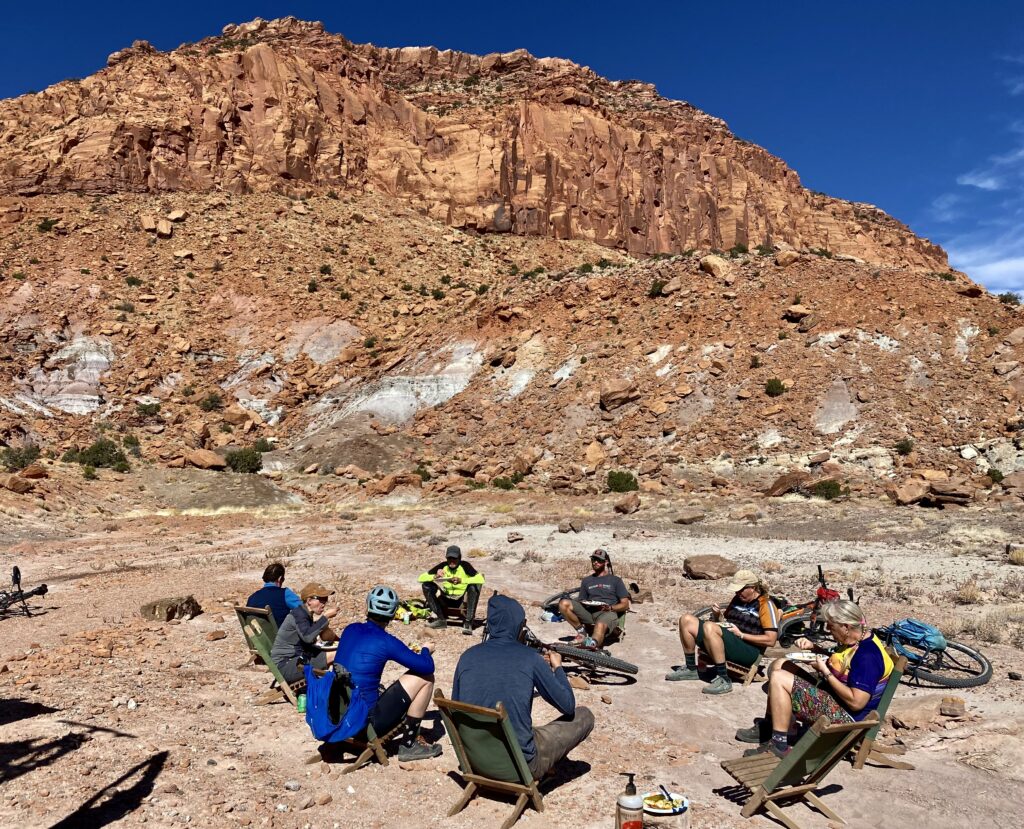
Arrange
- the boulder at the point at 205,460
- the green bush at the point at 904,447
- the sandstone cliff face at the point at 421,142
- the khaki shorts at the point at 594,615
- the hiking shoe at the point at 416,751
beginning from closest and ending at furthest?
the hiking shoe at the point at 416,751 < the khaki shorts at the point at 594,615 < the green bush at the point at 904,447 < the boulder at the point at 205,460 < the sandstone cliff face at the point at 421,142

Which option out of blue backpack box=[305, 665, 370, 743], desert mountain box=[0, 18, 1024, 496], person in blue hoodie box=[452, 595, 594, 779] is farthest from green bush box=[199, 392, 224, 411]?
person in blue hoodie box=[452, 595, 594, 779]

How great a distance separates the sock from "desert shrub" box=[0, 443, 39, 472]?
27.8 meters

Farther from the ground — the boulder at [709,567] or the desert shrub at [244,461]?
the desert shrub at [244,461]

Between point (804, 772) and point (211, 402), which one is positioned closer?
point (804, 772)

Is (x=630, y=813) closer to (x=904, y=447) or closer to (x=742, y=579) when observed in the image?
(x=742, y=579)

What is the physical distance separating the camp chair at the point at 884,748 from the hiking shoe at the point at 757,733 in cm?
61

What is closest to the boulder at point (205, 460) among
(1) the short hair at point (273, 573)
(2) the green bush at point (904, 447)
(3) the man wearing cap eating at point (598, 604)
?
(1) the short hair at point (273, 573)

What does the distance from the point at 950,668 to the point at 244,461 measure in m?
28.6

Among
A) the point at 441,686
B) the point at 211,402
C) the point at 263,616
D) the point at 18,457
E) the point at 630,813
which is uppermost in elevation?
the point at 211,402

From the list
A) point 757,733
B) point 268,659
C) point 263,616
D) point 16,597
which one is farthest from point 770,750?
point 16,597

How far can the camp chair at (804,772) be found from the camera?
4.14m

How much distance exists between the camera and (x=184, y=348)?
132 ft

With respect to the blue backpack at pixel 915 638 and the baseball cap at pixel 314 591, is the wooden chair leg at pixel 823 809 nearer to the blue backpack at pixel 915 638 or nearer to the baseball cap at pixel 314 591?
the blue backpack at pixel 915 638

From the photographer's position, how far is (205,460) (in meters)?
30.3
